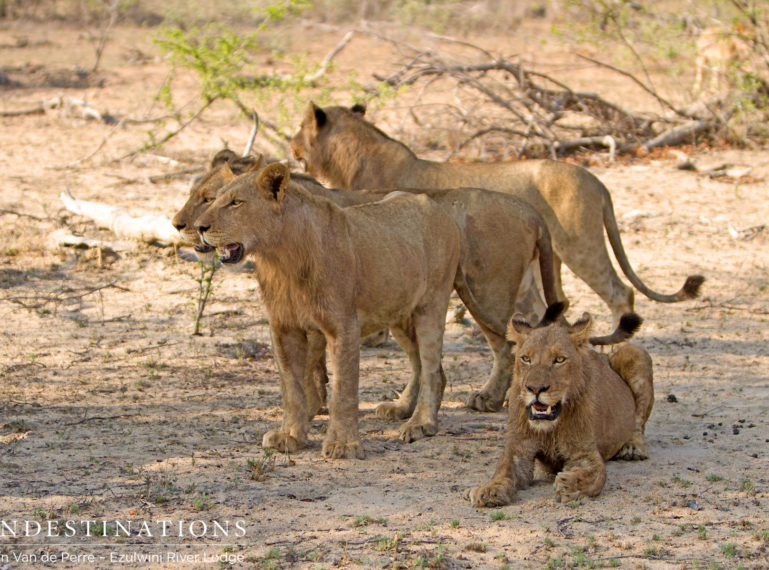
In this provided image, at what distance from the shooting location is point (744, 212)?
10852 mm

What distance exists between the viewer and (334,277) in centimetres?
521

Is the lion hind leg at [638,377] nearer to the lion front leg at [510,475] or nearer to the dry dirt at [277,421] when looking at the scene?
the dry dirt at [277,421]

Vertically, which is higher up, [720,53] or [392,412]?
[720,53]

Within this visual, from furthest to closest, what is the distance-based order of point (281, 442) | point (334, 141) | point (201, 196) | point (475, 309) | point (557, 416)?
point (334, 141) → point (475, 309) → point (201, 196) → point (281, 442) → point (557, 416)

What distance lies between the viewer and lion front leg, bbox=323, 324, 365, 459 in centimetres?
521

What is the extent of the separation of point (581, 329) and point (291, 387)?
4.79 ft

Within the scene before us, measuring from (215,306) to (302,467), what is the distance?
339 cm

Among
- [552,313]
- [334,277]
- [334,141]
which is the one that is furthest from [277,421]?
[334,141]

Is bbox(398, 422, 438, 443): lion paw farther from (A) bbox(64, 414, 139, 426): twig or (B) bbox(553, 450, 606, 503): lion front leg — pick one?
(A) bbox(64, 414, 139, 426): twig

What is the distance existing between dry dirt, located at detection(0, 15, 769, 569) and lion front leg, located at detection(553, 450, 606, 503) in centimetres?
Answer: 7

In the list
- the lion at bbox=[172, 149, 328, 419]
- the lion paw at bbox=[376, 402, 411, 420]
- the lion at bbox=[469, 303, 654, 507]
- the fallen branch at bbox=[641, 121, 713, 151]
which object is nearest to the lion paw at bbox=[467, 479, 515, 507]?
the lion at bbox=[469, 303, 654, 507]

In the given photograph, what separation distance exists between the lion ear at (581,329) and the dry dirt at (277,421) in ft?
2.22

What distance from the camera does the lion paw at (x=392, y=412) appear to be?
20.0 ft

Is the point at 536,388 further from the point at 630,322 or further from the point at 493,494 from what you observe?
the point at 630,322
